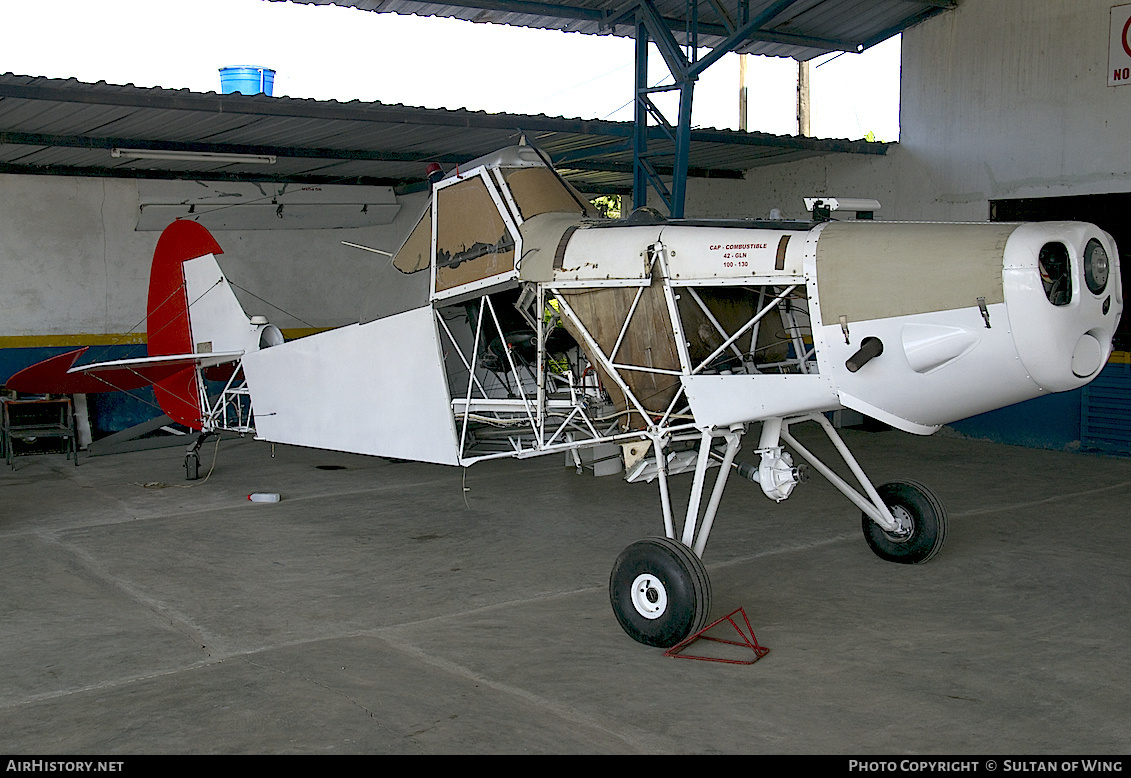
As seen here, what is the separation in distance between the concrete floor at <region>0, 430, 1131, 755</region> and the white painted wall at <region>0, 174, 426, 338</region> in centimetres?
348

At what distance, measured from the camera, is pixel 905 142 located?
11930 millimetres

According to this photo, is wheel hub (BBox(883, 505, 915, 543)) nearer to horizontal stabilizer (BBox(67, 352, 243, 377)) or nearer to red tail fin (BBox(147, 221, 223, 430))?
horizontal stabilizer (BBox(67, 352, 243, 377))

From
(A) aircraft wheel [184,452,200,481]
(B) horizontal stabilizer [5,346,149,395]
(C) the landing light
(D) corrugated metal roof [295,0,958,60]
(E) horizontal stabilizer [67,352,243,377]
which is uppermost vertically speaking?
(D) corrugated metal roof [295,0,958,60]

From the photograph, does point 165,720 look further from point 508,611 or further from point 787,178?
point 787,178

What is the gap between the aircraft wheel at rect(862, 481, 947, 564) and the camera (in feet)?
19.2

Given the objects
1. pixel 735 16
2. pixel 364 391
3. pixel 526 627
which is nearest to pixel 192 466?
pixel 364 391

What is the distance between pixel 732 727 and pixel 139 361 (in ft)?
20.2

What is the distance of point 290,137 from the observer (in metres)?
9.95

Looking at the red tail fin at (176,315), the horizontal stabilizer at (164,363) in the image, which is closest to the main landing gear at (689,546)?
the horizontal stabilizer at (164,363)

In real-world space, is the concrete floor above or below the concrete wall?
below

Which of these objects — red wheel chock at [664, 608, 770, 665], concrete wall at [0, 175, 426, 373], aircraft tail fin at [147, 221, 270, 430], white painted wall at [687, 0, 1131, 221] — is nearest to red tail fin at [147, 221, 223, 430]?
aircraft tail fin at [147, 221, 270, 430]

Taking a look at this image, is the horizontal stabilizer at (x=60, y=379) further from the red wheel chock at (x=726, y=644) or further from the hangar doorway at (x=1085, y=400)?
the hangar doorway at (x=1085, y=400)

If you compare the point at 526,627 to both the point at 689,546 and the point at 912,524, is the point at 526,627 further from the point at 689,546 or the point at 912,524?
the point at 912,524

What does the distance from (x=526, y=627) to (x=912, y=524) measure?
8.12ft
